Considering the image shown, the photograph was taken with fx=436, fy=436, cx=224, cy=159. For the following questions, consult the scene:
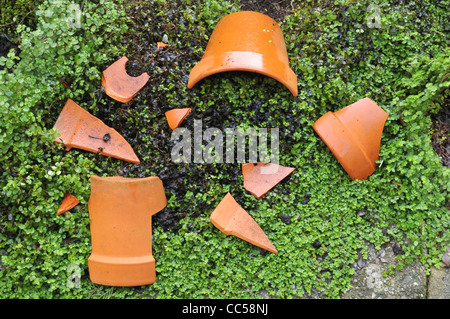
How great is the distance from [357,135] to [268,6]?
1705 mm

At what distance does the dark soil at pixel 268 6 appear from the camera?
426 cm

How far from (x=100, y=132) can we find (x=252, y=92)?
4.13 ft

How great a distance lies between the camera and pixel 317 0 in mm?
4023

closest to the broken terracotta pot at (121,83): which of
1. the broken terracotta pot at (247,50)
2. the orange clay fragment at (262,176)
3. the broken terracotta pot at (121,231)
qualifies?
the broken terracotta pot at (247,50)

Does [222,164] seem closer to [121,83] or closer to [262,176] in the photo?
[262,176]

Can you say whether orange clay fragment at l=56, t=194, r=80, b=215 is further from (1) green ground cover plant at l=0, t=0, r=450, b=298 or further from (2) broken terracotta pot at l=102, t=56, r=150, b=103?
(2) broken terracotta pot at l=102, t=56, r=150, b=103

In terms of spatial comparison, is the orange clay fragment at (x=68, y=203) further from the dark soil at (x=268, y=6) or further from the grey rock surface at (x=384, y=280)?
the dark soil at (x=268, y=6)

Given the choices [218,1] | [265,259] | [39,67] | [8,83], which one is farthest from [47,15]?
[265,259]

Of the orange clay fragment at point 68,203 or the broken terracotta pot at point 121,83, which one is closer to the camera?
the orange clay fragment at point 68,203

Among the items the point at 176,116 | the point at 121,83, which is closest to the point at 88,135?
the point at 121,83

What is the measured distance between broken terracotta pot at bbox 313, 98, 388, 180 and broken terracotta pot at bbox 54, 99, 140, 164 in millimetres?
1557

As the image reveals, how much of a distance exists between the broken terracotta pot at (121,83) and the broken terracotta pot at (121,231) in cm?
75

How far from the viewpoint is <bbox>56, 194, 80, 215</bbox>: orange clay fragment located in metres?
3.25

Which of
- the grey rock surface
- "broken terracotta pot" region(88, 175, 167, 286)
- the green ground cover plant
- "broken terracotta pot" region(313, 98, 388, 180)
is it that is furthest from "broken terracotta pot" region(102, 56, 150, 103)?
the grey rock surface
